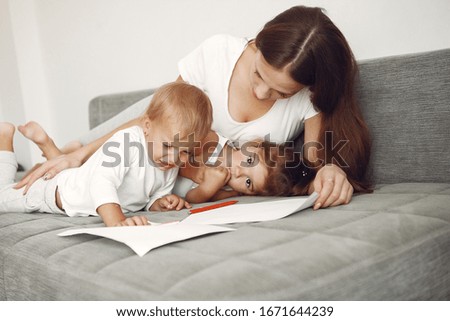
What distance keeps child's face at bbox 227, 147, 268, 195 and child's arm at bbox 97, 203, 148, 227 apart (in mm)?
493

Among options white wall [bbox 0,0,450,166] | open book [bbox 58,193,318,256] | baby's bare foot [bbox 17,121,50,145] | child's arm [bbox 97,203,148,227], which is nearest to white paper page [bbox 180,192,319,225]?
open book [bbox 58,193,318,256]

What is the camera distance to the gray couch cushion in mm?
683

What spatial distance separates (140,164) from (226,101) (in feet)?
1.25

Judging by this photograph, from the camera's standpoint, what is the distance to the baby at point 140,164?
1317 mm

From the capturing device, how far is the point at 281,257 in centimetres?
75

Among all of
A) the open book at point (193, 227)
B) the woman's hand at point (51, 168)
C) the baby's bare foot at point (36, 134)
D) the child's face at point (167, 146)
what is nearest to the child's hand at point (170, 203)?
the child's face at point (167, 146)

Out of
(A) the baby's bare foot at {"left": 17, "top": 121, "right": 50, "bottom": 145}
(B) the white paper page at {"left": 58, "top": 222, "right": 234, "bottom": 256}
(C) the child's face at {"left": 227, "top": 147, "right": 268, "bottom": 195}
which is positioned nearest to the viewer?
→ (B) the white paper page at {"left": 58, "top": 222, "right": 234, "bottom": 256}

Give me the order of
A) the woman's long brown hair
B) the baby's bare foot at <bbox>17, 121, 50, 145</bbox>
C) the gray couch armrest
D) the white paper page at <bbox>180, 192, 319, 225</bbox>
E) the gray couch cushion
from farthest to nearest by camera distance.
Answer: the gray couch armrest < the baby's bare foot at <bbox>17, 121, 50, 145</bbox> < the woman's long brown hair < the white paper page at <bbox>180, 192, 319, 225</bbox> < the gray couch cushion

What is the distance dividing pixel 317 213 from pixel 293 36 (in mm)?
487

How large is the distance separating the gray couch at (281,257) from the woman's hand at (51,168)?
0.21m

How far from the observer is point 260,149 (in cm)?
154

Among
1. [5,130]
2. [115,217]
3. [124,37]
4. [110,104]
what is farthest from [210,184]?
[124,37]

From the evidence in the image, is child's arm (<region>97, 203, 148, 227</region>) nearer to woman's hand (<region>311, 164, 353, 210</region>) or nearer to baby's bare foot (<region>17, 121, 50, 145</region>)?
woman's hand (<region>311, 164, 353, 210</region>)

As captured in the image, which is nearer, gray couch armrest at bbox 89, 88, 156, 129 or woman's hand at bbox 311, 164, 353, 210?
woman's hand at bbox 311, 164, 353, 210
